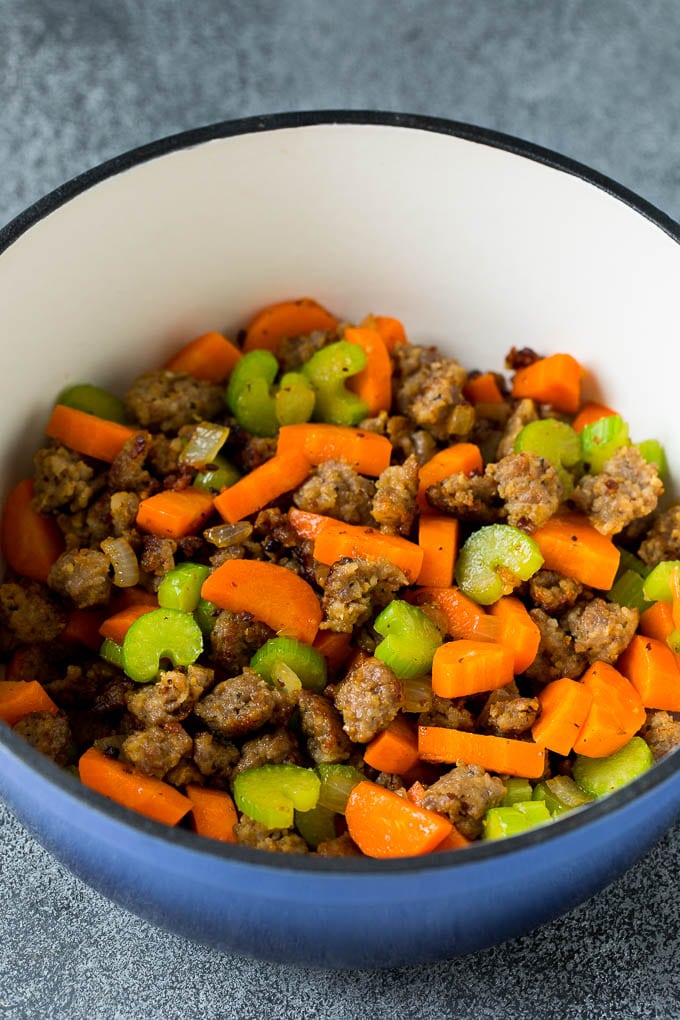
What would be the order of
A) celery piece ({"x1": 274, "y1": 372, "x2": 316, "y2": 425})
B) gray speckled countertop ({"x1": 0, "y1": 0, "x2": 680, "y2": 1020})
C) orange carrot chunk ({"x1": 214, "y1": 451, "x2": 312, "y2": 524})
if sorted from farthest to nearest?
gray speckled countertop ({"x1": 0, "y1": 0, "x2": 680, "y2": 1020}), celery piece ({"x1": 274, "y1": 372, "x2": 316, "y2": 425}), orange carrot chunk ({"x1": 214, "y1": 451, "x2": 312, "y2": 524})

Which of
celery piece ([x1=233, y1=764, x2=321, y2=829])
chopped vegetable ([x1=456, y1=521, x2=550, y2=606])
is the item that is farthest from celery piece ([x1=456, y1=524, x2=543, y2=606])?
celery piece ([x1=233, y1=764, x2=321, y2=829])

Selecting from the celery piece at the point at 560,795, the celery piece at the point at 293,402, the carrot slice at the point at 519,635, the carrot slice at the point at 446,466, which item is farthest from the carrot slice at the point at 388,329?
the celery piece at the point at 560,795

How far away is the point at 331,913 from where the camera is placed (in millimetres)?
2111

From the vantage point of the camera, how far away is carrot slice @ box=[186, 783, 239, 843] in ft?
8.36

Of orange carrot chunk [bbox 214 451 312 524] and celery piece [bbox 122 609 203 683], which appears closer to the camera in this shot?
celery piece [bbox 122 609 203 683]

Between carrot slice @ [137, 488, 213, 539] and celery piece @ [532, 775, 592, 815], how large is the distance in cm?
98

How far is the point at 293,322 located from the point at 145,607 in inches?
38.7

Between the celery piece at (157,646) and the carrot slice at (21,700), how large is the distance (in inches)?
7.4

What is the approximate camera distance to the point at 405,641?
267 centimetres

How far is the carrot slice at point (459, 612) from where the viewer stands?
9.02 ft

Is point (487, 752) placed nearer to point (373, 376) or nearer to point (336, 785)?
point (336, 785)

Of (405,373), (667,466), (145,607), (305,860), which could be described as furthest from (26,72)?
(305,860)

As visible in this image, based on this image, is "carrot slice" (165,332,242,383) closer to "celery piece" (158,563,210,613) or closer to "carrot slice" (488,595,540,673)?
"celery piece" (158,563,210,613)

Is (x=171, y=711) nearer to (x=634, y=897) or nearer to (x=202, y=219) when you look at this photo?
(x=634, y=897)
